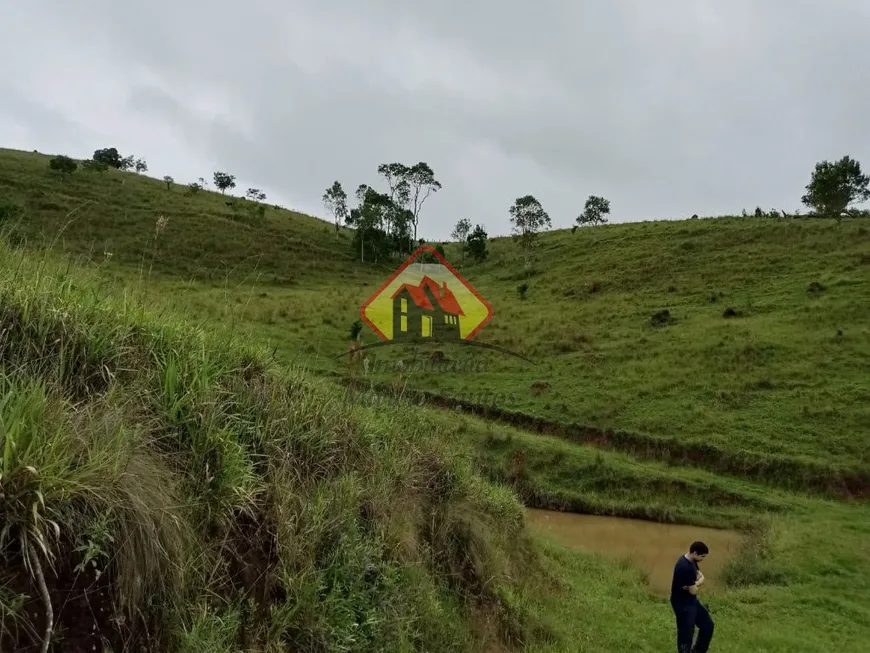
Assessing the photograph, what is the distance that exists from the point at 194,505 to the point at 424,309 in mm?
27840

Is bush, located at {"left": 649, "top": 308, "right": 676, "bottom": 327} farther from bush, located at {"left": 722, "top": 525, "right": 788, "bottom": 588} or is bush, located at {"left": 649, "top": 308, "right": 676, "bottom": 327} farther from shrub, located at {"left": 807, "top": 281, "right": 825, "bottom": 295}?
bush, located at {"left": 722, "top": 525, "right": 788, "bottom": 588}

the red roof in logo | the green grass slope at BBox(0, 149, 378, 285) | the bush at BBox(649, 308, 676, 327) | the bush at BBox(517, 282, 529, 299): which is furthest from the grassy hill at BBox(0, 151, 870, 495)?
the red roof in logo

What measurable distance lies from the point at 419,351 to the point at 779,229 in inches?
1134

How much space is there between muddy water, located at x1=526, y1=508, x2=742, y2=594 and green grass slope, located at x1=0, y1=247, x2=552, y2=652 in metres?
7.38

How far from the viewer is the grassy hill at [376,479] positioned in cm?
294

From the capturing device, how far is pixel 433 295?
32.7 meters

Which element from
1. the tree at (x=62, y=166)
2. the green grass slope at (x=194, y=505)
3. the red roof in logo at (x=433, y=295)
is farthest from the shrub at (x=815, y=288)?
the tree at (x=62, y=166)

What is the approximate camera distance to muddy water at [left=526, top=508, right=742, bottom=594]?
1210 centimetres

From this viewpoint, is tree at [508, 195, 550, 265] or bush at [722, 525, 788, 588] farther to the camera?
tree at [508, 195, 550, 265]

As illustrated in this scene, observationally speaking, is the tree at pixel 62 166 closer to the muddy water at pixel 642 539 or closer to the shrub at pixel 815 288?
the muddy water at pixel 642 539

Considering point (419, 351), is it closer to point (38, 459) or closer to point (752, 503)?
point (752, 503)

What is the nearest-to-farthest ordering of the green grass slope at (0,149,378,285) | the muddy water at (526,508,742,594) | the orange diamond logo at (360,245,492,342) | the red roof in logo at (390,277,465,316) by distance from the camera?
the muddy water at (526,508,742,594), the orange diamond logo at (360,245,492,342), the red roof in logo at (390,277,465,316), the green grass slope at (0,149,378,285)

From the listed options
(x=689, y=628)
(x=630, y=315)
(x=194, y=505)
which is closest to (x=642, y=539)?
(x=689, y=628)

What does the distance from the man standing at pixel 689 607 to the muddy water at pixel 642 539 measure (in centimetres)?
502
